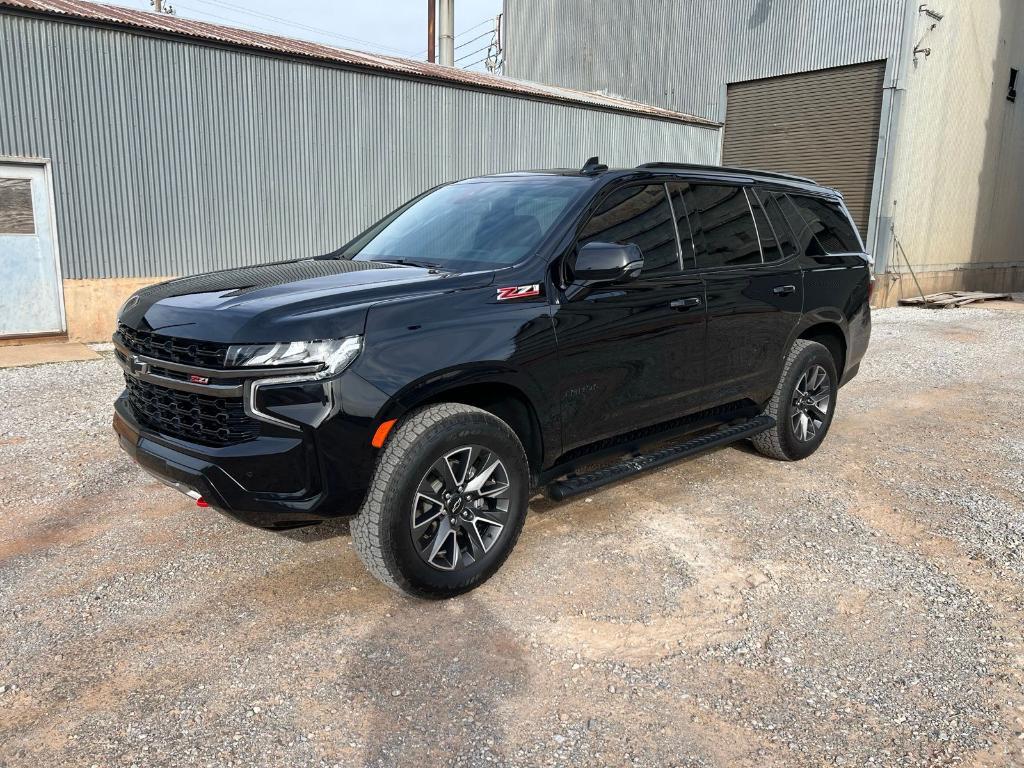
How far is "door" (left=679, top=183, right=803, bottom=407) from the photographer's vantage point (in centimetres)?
454

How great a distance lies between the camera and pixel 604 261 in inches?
144

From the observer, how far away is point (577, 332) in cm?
378

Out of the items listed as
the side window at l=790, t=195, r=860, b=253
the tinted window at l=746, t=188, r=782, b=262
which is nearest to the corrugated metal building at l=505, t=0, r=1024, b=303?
the side window at l=790, t=195, r=860, b=253

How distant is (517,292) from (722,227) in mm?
1723

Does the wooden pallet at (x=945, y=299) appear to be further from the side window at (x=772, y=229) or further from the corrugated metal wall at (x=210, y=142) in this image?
the side window at (x=772, y=229)

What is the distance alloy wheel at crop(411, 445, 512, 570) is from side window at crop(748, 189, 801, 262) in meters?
2.53

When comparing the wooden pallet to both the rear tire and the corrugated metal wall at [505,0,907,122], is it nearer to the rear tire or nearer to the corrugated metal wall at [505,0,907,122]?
the corrugated metal wall at [505,0,907,122]

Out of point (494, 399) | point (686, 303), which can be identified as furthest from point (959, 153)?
point (494, 399)

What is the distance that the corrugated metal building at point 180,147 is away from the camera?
9539 mm

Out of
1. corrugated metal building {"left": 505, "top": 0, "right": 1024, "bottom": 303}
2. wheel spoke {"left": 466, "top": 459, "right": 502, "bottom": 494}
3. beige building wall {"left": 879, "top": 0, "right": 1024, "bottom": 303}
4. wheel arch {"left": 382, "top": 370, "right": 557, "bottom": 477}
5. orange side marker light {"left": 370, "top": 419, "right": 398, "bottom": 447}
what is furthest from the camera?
beige building wall {"left": 879, "top": 0, "right": 1024, "bottom": 303}

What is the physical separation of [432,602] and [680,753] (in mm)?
1307

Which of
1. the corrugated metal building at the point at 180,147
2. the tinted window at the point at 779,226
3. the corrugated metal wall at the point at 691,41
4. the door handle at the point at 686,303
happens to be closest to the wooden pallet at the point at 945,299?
the corrugated metal wall at the point at 691,41

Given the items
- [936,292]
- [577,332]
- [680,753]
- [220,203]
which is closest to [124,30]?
[220,203]

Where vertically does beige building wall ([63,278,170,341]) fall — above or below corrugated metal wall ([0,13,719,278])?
below
